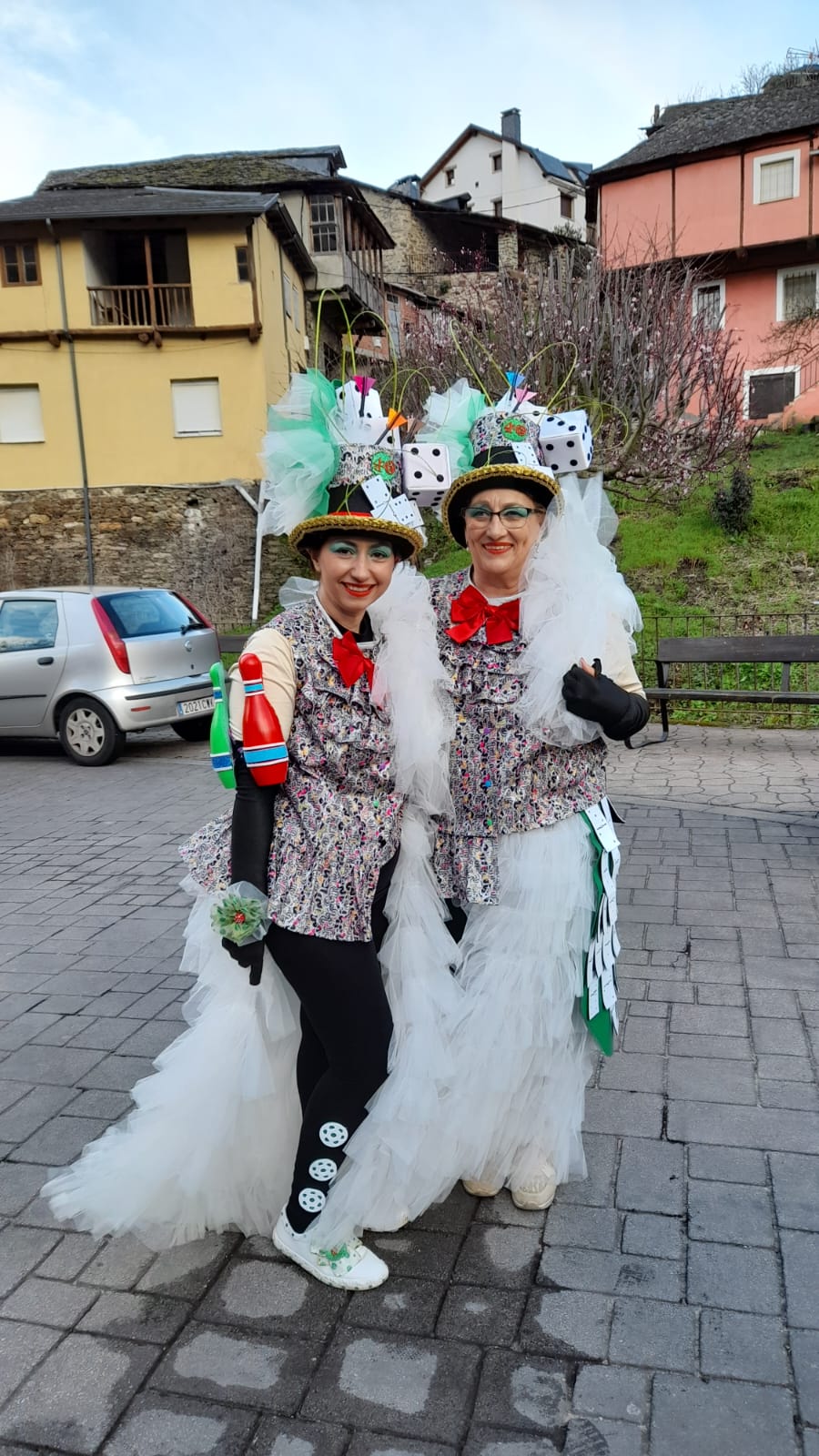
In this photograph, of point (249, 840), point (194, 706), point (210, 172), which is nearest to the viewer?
point (249, 840)

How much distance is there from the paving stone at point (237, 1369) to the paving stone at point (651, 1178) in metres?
0.95

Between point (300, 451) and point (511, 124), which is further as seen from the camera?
point (511, 124)

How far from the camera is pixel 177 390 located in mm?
23688

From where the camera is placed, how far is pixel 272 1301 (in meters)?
2.30

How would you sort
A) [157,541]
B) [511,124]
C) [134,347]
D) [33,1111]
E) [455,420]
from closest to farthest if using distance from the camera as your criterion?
[455,420] < [33,1111] < [134,347] < [157,541] < [511,124]

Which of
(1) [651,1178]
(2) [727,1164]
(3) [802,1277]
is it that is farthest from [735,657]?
(3) [802,1277]

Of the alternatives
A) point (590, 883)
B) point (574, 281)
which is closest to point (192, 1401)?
point (590, 883)

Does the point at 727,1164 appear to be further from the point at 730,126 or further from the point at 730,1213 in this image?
the point at 730,126

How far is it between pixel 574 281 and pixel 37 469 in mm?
13968

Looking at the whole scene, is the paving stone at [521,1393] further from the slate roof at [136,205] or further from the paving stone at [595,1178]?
the slate roof at [136,205]

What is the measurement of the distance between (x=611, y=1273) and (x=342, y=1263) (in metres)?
0.63

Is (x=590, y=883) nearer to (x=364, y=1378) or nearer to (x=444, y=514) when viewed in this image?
(x=444, y=514)

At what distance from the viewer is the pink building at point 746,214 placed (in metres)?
26.7

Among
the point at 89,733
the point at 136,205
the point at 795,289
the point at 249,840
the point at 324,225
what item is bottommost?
the point at 89,733
